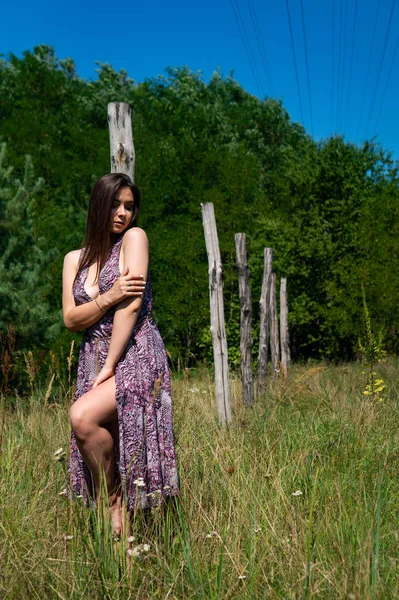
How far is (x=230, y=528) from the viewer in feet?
8.94

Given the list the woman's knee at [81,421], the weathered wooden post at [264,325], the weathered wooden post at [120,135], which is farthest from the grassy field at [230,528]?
the weathered wooden post at [264,325]

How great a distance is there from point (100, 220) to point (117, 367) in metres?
0.68

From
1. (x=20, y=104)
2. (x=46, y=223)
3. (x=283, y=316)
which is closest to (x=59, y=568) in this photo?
(x=283, y=316)

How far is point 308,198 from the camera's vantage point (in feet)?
62.3

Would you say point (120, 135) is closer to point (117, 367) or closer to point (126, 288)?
point (126, 288)

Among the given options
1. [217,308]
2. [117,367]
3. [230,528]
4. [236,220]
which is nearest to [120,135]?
[117,367]

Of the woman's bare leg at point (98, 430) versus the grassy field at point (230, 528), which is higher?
the woman's bare leg at point (98, 430)

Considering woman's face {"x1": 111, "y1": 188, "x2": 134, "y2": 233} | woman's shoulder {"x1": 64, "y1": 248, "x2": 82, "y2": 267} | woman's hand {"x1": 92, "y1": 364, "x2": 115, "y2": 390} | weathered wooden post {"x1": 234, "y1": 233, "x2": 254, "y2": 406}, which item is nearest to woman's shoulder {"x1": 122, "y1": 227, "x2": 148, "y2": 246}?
woman's face {"x1": 111, "y1": 188, "x2": 134, "y2": 233}

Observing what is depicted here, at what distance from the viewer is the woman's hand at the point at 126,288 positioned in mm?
2762

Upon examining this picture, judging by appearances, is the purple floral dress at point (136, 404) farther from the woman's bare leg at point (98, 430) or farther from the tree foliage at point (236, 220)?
the tree foliage at point (236, 220)

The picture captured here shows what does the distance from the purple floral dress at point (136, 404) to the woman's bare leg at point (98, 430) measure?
5cm

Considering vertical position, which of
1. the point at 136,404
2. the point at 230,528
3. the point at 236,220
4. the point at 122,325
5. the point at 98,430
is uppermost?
the point at 236,220

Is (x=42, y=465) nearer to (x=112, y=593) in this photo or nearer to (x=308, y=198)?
(x=112, y=593)

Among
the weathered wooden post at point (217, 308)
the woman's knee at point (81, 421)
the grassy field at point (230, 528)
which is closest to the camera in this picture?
the grassy field at point (230, 528)
